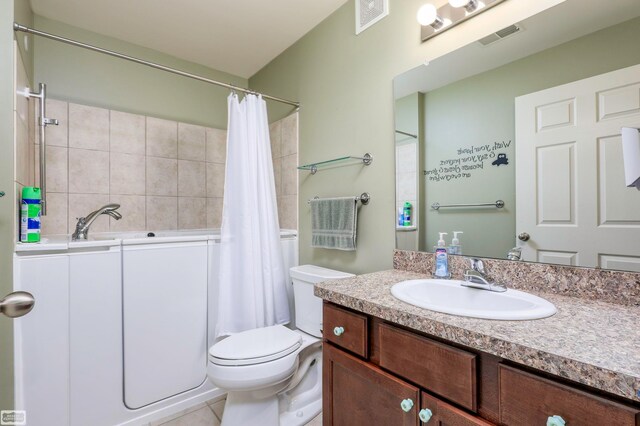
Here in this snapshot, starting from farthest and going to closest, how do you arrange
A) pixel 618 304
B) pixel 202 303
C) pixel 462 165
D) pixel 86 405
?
pixel 202 303 → pixel 86 405 → pixel 462 165 → pixel 618 304

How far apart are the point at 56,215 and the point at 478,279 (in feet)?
8.05

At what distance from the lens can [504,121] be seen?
1.18m

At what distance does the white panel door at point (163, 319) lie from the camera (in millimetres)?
1598

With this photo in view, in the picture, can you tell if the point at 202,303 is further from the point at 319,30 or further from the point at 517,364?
the point at 319,30

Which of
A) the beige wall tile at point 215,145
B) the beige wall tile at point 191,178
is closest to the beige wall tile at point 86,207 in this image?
the beige wall tile at point 191,178

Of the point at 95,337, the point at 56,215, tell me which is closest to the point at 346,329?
the point at 95,337

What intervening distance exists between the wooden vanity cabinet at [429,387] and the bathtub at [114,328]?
3.40 ft

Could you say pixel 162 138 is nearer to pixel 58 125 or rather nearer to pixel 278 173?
pixel 58 125

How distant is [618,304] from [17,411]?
2.28 metres

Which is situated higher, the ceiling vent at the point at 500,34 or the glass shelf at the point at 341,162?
the ceiling vent at the point at 500,34

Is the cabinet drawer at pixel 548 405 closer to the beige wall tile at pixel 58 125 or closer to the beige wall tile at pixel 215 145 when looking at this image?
the beige wall tile at pixel 215 145

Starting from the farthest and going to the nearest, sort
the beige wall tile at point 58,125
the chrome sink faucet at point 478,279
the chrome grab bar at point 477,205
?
the beige wall tile at point 58,125 → the chrome grab bar at point 477,205 → the chrome sink faucet at point 478,279

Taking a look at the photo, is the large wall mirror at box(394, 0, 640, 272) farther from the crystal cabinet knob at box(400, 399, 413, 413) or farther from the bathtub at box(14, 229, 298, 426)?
the bathtub at box(14, 229, 298, 426)

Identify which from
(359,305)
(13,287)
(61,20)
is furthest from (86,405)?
(61,20)
